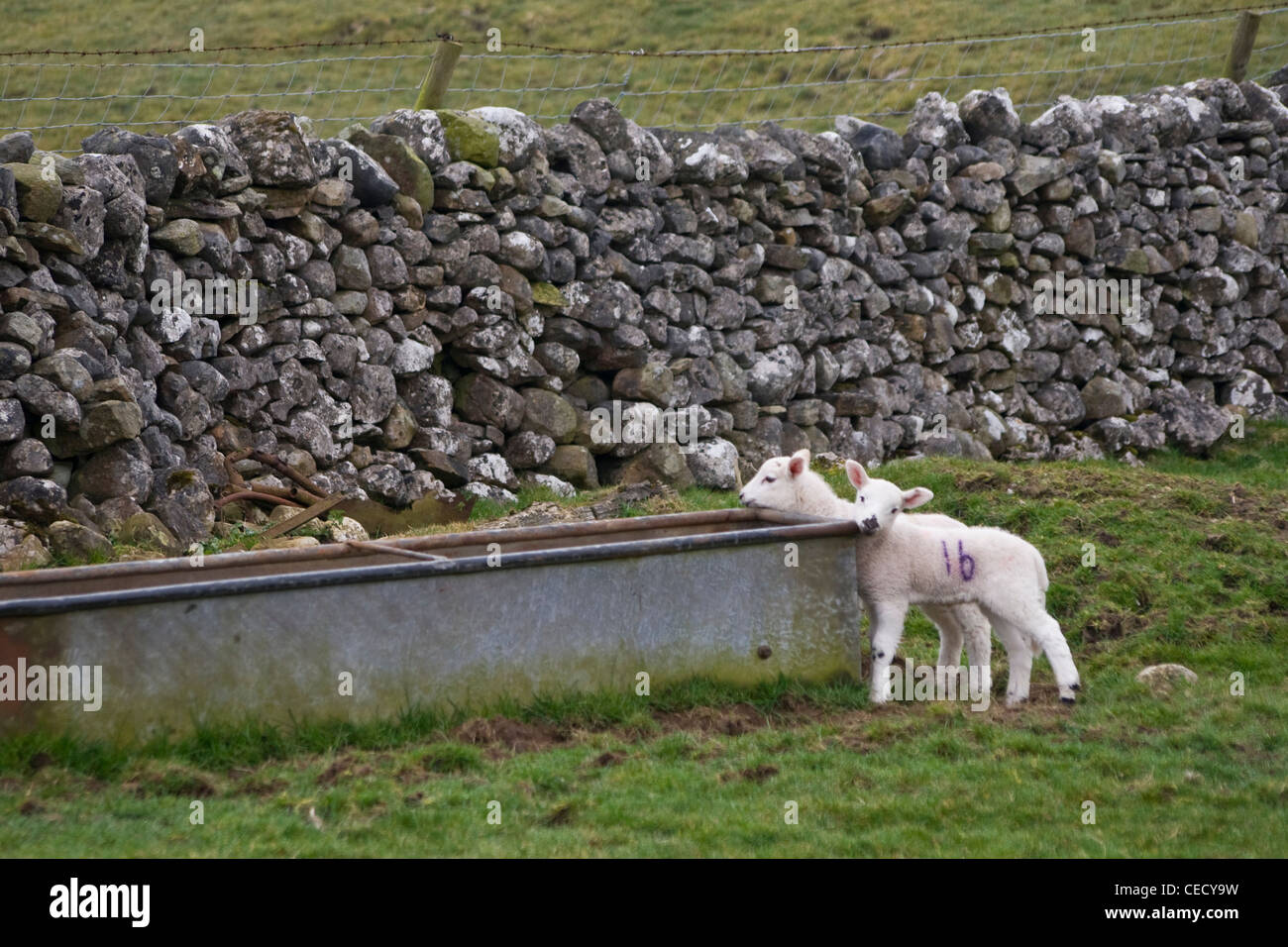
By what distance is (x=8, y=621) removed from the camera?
5.32 metres

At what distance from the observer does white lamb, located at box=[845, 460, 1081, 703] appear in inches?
261

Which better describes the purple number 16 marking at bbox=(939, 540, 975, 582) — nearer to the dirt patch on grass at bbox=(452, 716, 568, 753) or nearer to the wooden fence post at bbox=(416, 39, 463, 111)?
the dirt patch on grass at bbox=(452, 716, 568, 753)

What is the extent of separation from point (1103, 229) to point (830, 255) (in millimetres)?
3858

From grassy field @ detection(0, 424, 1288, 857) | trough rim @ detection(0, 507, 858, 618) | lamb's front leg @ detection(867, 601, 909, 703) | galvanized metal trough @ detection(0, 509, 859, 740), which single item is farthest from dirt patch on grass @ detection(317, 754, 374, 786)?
lamb's front leg @ detection(867, 601, 909, 703)

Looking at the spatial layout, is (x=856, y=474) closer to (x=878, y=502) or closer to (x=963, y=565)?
(x=878, y=502)

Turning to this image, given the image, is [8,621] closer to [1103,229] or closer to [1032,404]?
[1032,404]

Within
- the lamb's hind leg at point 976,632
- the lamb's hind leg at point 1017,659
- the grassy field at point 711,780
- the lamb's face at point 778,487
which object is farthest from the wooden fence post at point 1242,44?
the lamb's hind leg at point 1017,659

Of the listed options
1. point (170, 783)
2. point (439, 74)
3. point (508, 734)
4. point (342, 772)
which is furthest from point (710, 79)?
point (170, 783)

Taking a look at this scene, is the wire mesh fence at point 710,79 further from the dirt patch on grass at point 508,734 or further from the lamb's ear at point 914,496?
the dirt patch on grass at point 508,734

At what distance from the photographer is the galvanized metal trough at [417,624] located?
5.45m

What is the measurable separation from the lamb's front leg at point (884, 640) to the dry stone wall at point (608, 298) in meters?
4.05

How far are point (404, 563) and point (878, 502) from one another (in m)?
2.21

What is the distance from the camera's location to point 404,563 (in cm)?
608

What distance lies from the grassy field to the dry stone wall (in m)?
2.91
